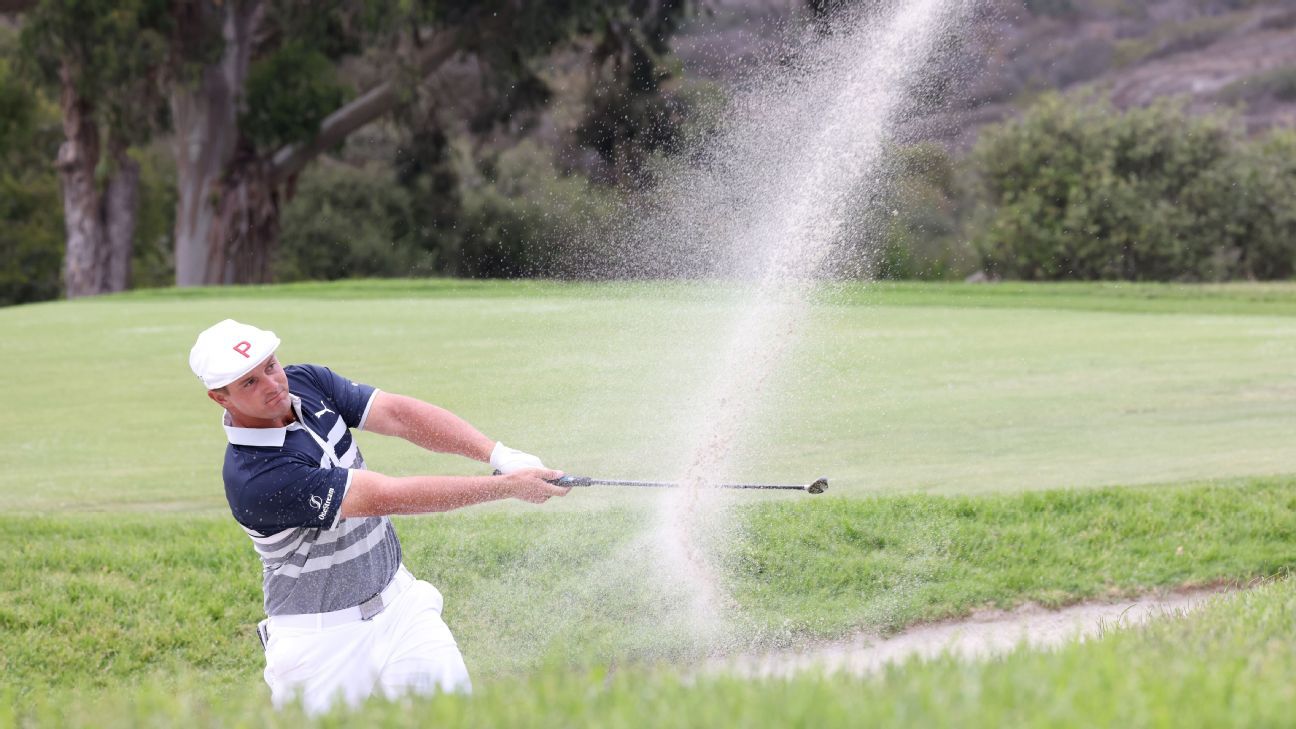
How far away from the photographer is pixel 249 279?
3369 centimetres

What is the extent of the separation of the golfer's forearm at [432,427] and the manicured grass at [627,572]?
1298 millimetres

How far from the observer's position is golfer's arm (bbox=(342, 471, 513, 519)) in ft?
14.9

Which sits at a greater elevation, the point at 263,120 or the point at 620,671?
the point at 620,671

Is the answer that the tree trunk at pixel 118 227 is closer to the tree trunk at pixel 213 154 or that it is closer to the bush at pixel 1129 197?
the tree trunk at pixel 213 154

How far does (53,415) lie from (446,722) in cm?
844

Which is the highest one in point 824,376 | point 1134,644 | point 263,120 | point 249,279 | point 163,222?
point 1134,644

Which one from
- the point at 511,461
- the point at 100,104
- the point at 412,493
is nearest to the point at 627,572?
the point at 511,461

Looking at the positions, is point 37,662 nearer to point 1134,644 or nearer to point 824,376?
point 1134,644

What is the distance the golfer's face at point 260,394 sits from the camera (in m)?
4.55

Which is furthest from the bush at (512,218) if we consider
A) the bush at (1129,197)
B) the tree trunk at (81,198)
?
the bush at (1129,197)

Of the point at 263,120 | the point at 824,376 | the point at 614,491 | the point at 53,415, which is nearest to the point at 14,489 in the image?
the point at 53,415

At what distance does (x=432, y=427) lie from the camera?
520cm

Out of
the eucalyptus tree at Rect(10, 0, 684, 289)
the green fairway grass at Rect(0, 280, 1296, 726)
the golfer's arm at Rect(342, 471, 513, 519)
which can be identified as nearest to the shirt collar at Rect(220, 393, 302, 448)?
the golfer's arm at Rect(342, 471, 513, 519)

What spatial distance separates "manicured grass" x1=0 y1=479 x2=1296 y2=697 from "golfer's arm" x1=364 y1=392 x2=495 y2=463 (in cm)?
130
